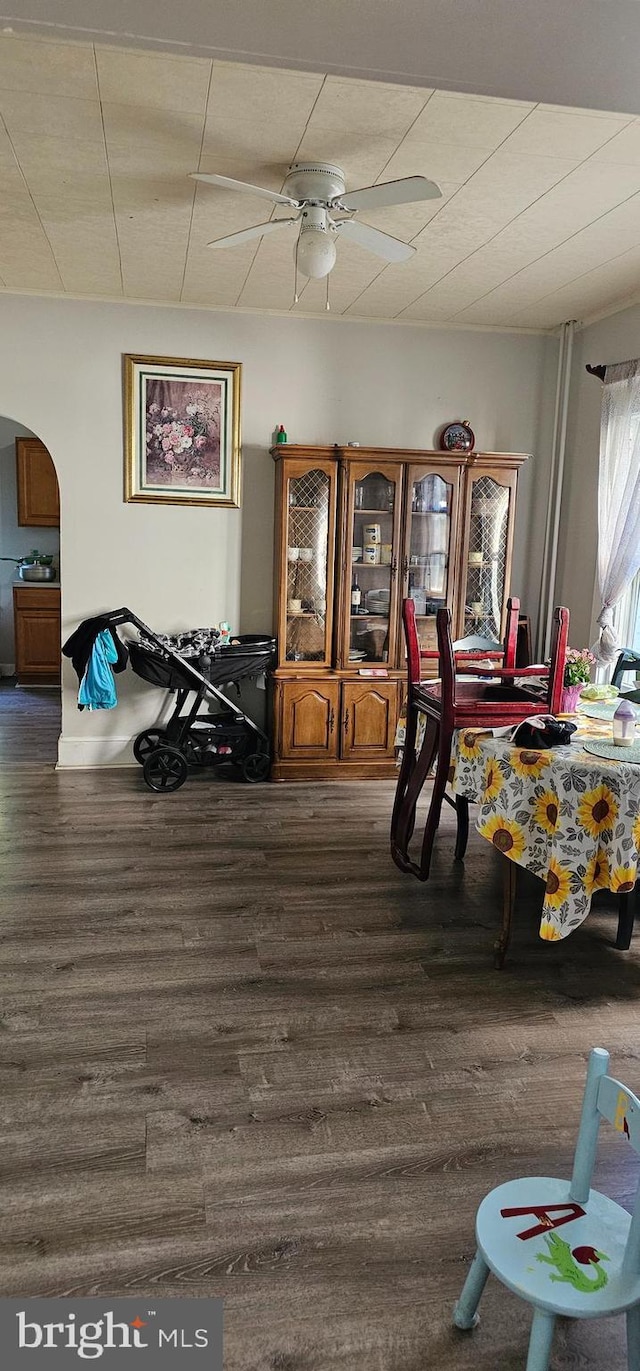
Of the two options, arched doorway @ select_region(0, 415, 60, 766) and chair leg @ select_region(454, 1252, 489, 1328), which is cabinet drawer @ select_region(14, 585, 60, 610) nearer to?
arched doorway @ select_region(0, 415, 60, 766)

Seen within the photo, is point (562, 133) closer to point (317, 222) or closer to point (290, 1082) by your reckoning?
point (317, 222)

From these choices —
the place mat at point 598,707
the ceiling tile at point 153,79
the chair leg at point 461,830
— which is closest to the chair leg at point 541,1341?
the place mat at point 598,707

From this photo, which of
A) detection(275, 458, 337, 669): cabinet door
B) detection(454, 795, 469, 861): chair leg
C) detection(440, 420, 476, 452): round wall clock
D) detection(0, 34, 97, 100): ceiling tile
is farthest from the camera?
detection(440, 420, 476, 452): round wall clock

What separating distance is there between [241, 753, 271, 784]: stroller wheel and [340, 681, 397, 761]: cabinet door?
0.47m

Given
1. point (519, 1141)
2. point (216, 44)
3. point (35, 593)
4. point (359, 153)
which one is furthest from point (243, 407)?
point (519, 1141)

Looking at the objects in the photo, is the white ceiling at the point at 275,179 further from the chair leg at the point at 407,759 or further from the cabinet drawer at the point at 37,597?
the cabinet drawer at the point at 37,597

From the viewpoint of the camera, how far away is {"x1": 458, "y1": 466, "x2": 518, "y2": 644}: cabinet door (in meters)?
5.37

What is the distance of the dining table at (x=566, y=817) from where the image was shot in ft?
8.48

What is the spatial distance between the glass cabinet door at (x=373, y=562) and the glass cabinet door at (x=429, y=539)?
0.33ft

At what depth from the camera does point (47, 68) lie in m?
2.64

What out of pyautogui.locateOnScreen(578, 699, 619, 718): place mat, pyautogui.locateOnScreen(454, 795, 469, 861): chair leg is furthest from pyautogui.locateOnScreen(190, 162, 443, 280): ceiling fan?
pyautogui.locateOnScreen(454, 795, 469, 861): chair leg

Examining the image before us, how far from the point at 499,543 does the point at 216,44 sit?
14.1ft

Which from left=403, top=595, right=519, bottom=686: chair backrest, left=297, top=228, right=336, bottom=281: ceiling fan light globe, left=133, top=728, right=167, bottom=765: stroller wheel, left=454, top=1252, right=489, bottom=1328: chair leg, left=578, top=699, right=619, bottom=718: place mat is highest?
left=297, top=228, right=336, bottom=281: ceiling fan light globe

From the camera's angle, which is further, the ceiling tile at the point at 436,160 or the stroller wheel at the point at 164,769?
the stroller wheel at the point at 164,769
